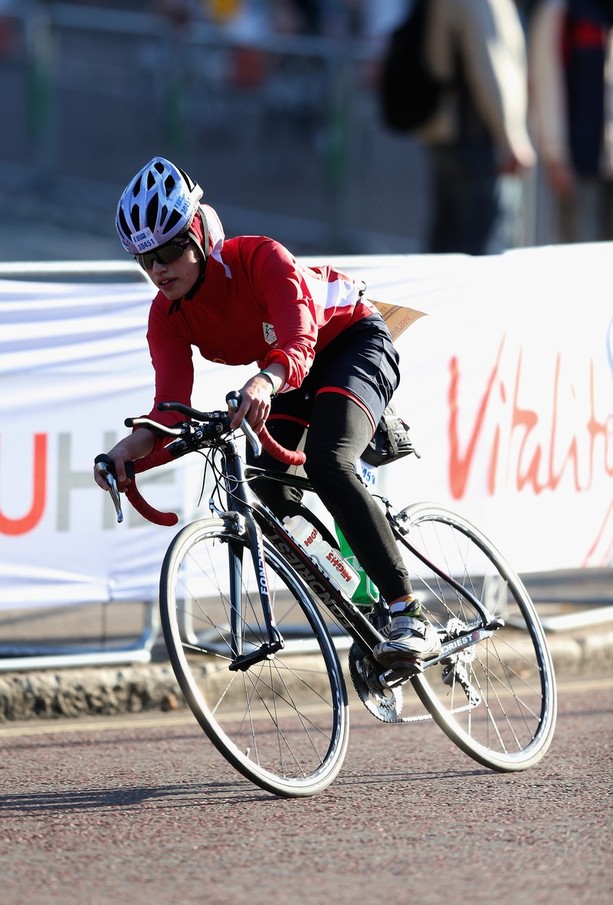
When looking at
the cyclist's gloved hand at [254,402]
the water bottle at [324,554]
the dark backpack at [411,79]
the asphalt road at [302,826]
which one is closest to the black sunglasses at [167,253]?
the cyclist's gloved hand at [254,402]

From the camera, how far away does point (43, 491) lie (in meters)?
6.39

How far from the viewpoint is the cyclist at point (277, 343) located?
4.83 metres

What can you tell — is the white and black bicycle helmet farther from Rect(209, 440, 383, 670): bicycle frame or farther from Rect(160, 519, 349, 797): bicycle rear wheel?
Rect(160, 519, 349, 797): bicycle rear wheel

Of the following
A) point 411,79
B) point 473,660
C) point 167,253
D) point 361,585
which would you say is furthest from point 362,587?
point 411,79

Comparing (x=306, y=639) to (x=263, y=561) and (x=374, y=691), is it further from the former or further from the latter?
(x=263, y=561)

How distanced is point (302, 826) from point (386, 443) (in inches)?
54.0

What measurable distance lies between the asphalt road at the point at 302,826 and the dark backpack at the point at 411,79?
576 cm

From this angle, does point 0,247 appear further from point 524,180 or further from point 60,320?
point 60,320

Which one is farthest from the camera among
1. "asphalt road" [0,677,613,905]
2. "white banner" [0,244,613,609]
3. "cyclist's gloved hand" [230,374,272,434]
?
"white banner" [0,244,613,609]

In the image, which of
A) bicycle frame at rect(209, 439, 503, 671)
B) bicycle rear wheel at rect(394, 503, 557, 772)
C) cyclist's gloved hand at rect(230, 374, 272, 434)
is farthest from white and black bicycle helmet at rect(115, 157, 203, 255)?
bicycle rear wheel at rect(394, 503, 557, 772)

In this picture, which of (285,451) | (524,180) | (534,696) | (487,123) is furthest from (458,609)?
(524,180)

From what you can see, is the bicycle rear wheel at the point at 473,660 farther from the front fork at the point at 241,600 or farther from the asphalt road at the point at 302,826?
the front fork at the point at 241,600

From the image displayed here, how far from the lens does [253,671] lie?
5652 millimetres

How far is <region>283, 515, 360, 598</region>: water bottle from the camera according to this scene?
17.0ft
